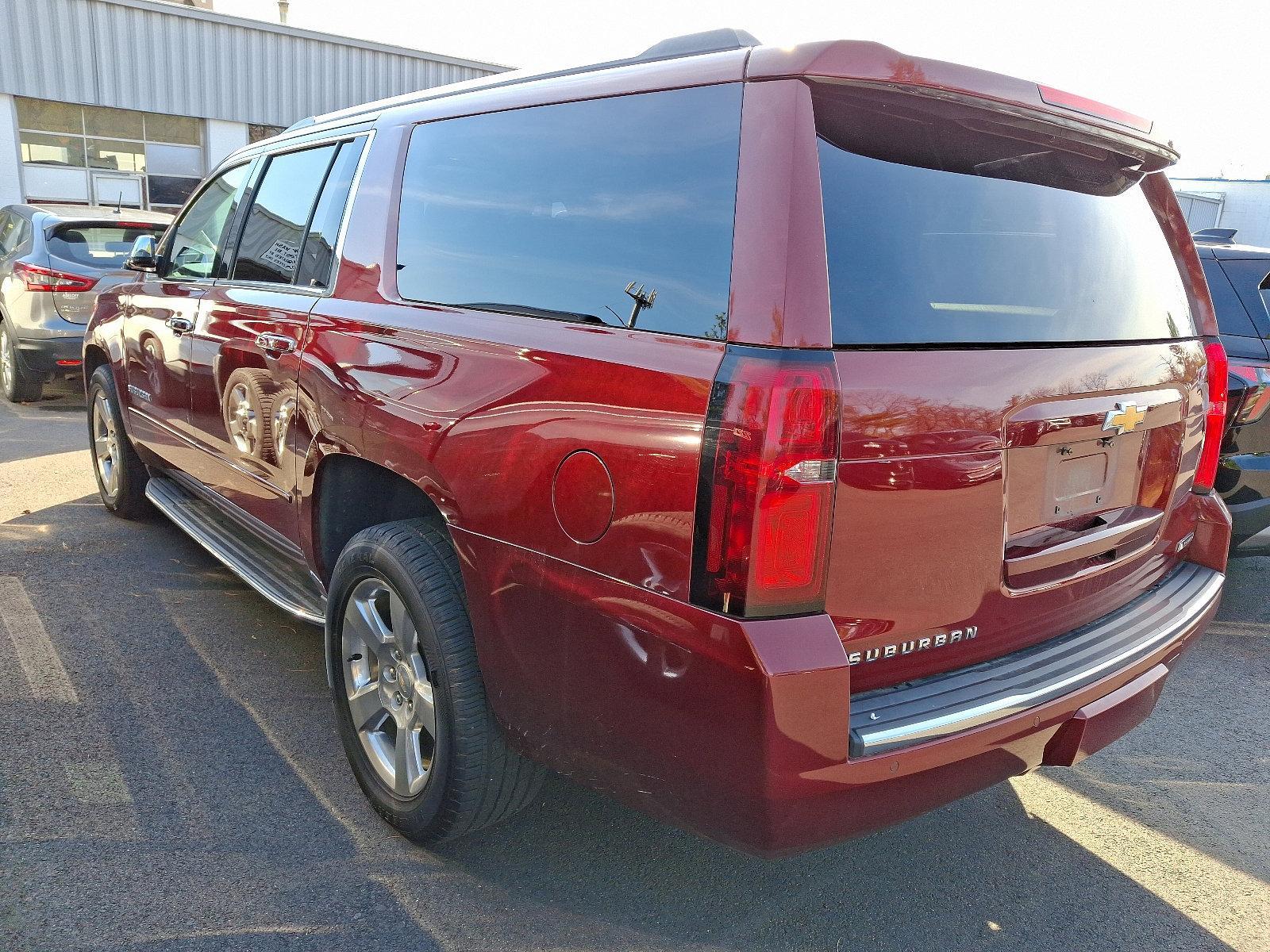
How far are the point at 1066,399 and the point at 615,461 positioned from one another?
3.31ft

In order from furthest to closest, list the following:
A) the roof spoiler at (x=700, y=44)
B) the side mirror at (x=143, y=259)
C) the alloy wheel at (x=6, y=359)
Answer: the alloy wheel at (x=6, y=359) < the side mirror at (x=143, y=259) < the roof spoiler at (x=700, y=44)

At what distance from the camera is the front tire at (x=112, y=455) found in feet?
17.0

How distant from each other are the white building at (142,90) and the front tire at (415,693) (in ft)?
60.2

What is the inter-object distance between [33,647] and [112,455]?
183 centimetres

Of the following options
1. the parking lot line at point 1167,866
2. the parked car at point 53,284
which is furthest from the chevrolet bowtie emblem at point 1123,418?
the parked car at point 53,284

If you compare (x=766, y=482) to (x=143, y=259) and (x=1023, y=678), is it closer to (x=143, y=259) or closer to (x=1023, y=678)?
(x=1023, y=678)

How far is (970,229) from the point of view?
2.18 m

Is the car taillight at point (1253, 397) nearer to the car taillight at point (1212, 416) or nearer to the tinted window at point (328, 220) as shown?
the car taillight at point (1212, 416)

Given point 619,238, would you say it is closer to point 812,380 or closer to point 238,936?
point 812,380

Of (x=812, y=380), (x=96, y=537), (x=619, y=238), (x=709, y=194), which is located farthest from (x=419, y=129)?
(x=96, y=537)

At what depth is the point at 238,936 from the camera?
2324 millimetres

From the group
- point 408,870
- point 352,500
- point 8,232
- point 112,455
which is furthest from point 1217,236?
point 8,232

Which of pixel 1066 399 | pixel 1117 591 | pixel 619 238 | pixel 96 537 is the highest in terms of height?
pixel 619 238

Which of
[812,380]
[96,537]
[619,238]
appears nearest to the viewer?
[812,380]
